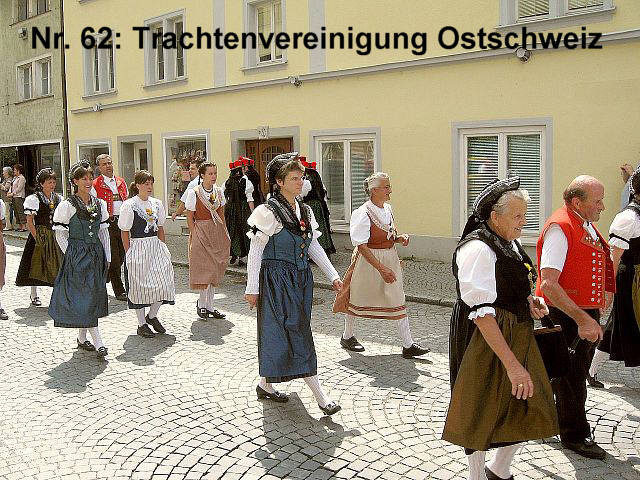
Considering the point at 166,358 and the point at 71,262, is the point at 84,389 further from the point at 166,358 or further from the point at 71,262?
the point at 71,262

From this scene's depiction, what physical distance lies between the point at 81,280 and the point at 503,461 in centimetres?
484

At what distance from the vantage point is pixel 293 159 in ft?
17.9

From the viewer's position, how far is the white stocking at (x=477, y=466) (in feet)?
12.5

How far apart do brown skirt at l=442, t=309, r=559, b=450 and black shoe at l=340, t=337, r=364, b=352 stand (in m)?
3.41

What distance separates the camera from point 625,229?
5383mm

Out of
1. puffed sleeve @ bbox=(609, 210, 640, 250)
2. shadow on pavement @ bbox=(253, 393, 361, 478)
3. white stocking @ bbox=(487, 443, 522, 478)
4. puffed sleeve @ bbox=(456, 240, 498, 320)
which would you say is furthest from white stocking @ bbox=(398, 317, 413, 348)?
puffed sleeve @ bbox=(456, 240, 498, 320)

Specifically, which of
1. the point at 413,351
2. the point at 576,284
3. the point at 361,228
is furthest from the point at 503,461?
the point at 361,228

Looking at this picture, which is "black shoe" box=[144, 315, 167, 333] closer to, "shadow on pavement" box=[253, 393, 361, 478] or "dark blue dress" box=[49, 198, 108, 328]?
"dark blue dress" box=[49, 198, 108, 328]

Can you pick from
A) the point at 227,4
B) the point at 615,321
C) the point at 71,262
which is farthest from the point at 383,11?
the point at 615,321

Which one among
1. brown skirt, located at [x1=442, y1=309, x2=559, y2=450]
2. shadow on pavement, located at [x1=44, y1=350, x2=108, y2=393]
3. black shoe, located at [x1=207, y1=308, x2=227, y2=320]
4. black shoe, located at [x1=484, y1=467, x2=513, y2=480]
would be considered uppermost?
brown skirt, located at [x1=442, y1=309, x2=559, y2=450]

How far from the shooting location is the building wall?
23.8m

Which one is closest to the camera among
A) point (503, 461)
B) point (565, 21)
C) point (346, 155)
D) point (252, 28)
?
point (503, 461)

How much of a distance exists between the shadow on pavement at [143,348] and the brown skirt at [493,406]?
3911mm

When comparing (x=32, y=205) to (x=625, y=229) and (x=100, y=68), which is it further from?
(x=100, y=68)
